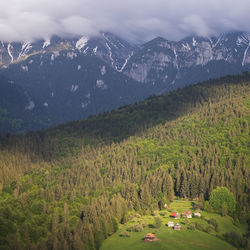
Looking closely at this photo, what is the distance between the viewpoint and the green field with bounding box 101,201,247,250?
116m

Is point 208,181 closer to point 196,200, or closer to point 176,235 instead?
point 196,200

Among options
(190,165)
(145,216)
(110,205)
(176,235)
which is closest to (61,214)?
(110,205)

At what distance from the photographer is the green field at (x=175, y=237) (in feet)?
381

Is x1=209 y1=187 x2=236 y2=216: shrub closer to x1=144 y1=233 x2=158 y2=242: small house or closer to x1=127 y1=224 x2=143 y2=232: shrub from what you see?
x1=127 y1=224 x2=143 y2=232: shrub

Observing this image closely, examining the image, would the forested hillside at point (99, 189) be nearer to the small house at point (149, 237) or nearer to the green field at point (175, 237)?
the green field at point (175, 237)

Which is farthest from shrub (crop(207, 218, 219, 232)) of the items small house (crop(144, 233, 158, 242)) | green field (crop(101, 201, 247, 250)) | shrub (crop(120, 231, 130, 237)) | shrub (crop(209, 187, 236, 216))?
shrub (crop(120, 231, 130, 237))

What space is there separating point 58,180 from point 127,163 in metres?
35.1

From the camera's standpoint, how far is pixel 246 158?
17988cm

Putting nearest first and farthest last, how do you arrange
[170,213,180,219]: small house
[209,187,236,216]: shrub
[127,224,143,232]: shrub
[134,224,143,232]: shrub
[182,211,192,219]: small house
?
[134,224,143,232]: shrub < [127,224,143,232]: shrub < [182,211,192,219]: small house < [170,213,180,219]: small house < [209,187,236,216]: shrub

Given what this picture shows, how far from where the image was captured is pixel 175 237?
12200 centimetres

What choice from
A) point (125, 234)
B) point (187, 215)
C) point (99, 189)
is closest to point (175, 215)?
point (187, 215)

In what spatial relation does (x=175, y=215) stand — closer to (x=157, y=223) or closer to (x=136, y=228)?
(x=157, y=223)

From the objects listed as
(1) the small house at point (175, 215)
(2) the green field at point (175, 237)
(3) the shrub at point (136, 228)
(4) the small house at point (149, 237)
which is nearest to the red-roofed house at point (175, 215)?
(1) the small house at point (175, 215)

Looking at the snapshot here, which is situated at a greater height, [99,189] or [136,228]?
[99,189]
